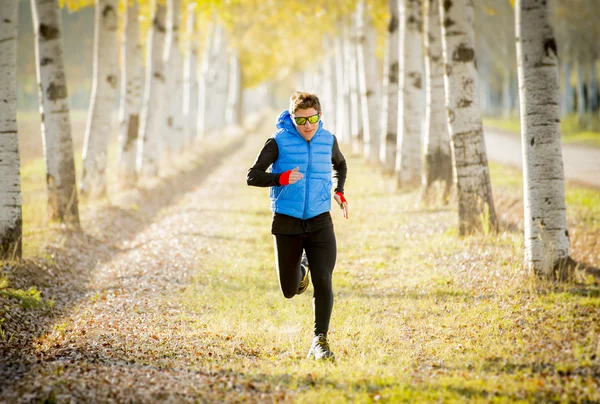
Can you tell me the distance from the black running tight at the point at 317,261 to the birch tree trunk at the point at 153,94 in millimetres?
13890

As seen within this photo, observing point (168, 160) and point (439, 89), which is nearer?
point (439, 89)

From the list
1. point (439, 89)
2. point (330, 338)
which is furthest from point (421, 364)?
point (439, 89)

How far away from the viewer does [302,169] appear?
5.62 metres

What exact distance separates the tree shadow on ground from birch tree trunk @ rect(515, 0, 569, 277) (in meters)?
5.70

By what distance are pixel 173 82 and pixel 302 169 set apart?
1717 cm

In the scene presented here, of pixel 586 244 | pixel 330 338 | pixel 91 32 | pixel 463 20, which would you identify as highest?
pixel 91 32

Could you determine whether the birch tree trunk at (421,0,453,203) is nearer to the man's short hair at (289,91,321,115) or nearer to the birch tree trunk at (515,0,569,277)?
the birch tree trunk at (515,0,569,277)

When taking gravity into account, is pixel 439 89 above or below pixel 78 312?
above

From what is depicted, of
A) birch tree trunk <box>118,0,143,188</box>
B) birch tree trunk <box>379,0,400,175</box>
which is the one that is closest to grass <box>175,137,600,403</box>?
birch tree trunk <box>118,0,143,188</box>

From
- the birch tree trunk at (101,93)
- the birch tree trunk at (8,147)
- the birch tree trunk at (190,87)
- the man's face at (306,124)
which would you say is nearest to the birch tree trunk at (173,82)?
the birch tree trunk at (190,87)

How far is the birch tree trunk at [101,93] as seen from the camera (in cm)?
1404

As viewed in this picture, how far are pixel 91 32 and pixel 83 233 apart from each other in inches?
2394

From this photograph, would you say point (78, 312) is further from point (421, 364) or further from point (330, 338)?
point (421, 364)

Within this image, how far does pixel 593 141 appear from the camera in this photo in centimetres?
3053
